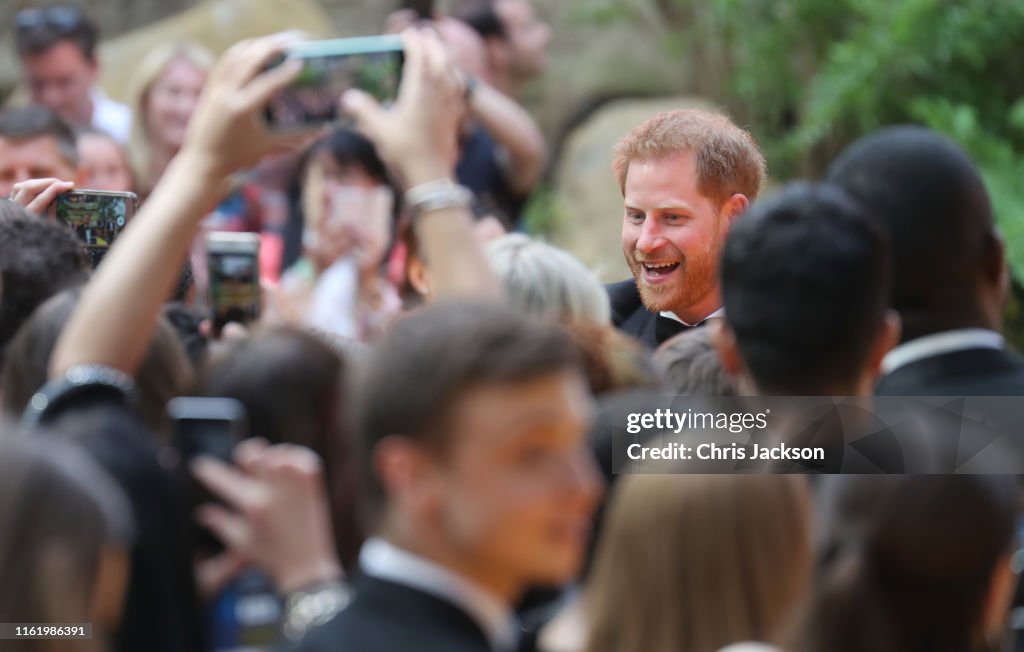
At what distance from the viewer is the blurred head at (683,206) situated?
378 centimetres

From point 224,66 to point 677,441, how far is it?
1.09 metres

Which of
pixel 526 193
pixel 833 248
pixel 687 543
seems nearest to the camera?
pixel 687 543

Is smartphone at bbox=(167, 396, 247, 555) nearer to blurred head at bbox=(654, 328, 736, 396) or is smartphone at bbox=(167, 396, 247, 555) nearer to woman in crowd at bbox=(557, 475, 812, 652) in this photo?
woman in crowd at bbox=(557, 475, 812, 652)

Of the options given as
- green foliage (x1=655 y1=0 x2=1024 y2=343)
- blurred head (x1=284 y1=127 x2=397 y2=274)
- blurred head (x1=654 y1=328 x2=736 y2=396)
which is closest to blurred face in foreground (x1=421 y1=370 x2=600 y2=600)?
blurred head (x1=654 y1=328 x2=736 y2=396)

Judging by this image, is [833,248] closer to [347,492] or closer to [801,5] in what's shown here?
[347,492]

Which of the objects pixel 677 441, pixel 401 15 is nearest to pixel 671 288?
pixel 677 441

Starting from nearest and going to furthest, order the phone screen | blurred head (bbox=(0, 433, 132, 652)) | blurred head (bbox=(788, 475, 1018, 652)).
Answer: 1. blurred head (bbox=(0, 433, 132, 652))
2. blurred head (bbox=(788, 475, 1018, 652))
3. the phone screen

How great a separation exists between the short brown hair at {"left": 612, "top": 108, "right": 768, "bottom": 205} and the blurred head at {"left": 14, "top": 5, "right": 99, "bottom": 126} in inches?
130

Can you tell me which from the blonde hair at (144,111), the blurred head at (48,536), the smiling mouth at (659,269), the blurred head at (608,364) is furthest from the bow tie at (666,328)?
the blonde hair at (144,111)

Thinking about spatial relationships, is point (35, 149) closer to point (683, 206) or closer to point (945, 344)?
point (683, 206)

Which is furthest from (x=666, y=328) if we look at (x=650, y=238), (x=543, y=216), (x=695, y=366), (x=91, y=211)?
(x=543, y=216)

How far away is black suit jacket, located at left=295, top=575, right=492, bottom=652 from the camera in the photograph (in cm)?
178

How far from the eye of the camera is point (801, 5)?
7.36 metres

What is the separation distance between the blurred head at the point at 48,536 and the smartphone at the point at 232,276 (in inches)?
73.7
